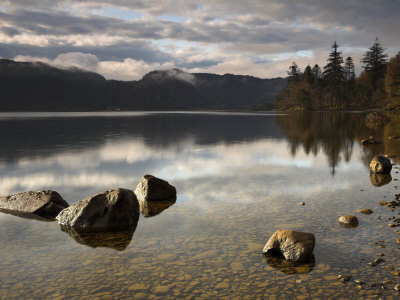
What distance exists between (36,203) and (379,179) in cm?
1897

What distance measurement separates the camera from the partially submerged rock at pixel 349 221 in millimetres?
13079

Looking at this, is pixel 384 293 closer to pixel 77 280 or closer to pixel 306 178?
pixel 77 280

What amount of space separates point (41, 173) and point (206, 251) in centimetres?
1902

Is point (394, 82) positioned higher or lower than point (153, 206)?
higher

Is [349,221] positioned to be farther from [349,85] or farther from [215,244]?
[349,85]

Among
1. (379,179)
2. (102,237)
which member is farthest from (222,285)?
(379,179)

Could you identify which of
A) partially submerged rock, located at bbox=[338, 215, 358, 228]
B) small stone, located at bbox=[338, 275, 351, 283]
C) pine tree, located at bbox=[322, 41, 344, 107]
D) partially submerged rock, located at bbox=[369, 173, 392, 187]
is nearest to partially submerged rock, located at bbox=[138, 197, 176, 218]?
partially submerged rock, located at bbox=[338, 215, 358, 228]

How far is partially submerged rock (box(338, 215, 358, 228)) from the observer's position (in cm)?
1308

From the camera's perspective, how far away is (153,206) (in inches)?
667

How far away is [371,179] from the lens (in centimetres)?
2139

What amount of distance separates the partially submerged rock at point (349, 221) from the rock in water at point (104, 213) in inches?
322

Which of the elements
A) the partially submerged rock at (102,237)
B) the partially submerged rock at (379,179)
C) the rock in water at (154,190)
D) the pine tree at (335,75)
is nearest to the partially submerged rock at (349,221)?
the partially submerged rock at (379,179)

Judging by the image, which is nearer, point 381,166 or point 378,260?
point 378,260

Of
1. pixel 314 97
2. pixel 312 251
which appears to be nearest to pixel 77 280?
pixel 312 251
